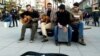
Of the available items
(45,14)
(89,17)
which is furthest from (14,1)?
(45,14)

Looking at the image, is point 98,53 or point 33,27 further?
point 33,27

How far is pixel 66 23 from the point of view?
1176cm

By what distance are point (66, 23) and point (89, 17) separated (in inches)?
1104

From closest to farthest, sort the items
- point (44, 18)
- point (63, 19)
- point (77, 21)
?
point (63, 19), point (77, 21), point (44, 18)

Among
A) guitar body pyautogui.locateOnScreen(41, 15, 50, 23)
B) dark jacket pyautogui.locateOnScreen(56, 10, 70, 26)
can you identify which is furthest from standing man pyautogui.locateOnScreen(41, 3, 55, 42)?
dark jacket pyautogui.locateOnScreen(56, 10, 70, 26)

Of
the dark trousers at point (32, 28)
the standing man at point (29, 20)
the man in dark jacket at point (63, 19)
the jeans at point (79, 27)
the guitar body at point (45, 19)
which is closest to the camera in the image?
the man in dark jacket at point (63, 19)

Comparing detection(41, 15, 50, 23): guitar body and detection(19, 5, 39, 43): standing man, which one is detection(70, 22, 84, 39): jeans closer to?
detection(41, 15, 50, 23): guitar body

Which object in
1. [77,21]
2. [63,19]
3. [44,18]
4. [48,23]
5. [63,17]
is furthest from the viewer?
[44,18]

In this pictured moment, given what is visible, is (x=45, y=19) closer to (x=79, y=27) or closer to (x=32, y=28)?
(x=32, y=28)

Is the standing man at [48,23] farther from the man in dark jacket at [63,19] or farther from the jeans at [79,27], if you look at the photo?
the jeans at [79,27]

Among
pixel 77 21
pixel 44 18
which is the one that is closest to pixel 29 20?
pixel 44 18

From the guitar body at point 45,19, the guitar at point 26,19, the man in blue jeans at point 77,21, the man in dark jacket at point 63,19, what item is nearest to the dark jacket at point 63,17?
the man in dark jacket at point 63,19

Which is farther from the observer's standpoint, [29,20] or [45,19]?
[45,19]

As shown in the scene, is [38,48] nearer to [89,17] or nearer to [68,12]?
[68,12]
